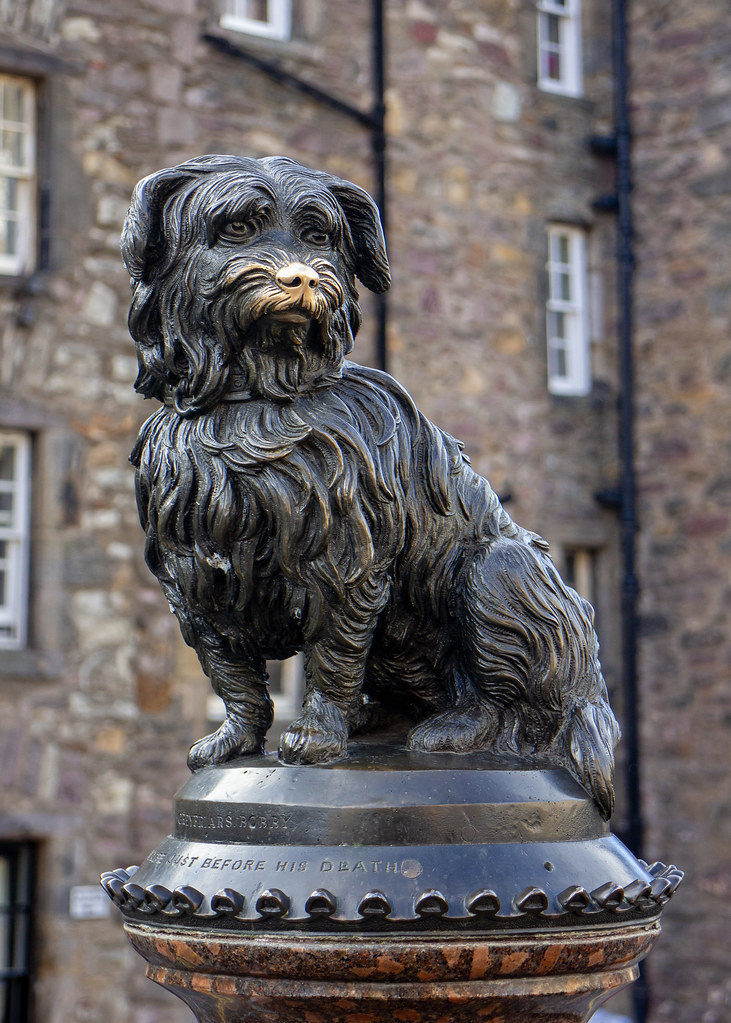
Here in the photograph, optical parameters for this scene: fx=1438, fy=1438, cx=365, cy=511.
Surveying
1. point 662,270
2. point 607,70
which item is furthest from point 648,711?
point 607,70

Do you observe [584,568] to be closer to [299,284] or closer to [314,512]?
[314,512]

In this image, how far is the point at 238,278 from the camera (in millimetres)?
2760

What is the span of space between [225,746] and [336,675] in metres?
0.32

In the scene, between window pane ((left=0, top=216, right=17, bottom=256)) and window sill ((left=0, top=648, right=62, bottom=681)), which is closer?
window sill ((left=0, top=648, right=62, bottom=681))

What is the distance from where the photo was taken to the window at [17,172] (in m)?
10.8

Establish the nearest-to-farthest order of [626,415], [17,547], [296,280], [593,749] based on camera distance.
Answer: [296,280], [593,749], [17,547], [626,415]

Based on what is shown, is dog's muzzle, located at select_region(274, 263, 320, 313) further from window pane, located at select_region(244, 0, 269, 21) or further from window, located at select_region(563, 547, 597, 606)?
window, located at select_region(563, 547, 597, 606)

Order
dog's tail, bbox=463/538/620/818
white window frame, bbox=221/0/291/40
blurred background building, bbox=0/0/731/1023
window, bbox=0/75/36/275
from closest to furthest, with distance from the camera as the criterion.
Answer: dog's tail, bbox=463/538/620/818, blurred background building, bbox=0/0/731/1023, window, bbox=0/75/36/275, white window frame, bbox=221/0/291/40

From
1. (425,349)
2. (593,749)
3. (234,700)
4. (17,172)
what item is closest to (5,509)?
(17,172)

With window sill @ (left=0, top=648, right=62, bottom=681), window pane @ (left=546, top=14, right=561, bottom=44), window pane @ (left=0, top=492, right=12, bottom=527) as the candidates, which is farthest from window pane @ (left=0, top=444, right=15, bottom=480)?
window pane @ (left=546, top=14, right=561, bottom=44)

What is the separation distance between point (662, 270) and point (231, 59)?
4.57 meters

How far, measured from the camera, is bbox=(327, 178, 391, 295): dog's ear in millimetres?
3008

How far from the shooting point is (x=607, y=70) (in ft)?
46.9

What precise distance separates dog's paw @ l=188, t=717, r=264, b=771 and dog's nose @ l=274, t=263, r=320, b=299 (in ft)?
3.11
